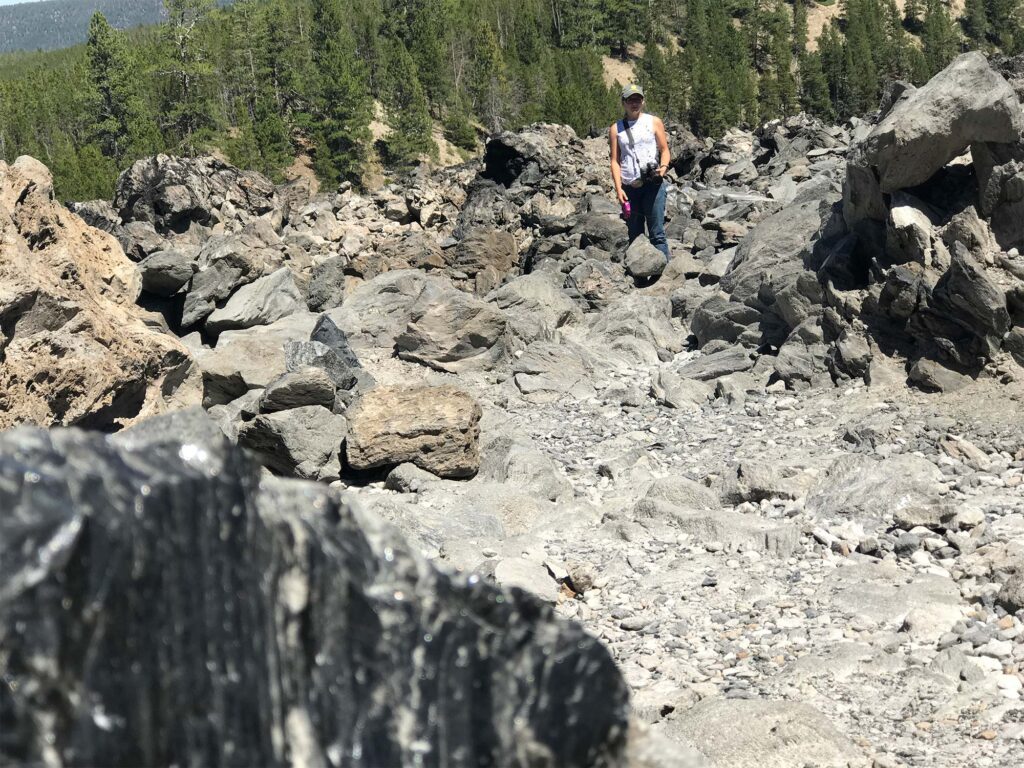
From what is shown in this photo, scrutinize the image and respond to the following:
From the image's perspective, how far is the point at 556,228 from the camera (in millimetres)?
20984

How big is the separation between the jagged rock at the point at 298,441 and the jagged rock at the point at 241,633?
6.64 m

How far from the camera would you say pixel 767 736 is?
4.74m

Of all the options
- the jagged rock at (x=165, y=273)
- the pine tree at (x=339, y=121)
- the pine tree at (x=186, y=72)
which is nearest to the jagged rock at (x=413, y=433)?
the jagged rock at (x=165, y=273)

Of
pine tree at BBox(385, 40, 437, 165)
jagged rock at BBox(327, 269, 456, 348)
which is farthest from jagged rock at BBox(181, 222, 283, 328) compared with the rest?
pine tree at BBox(385, 40, 437, 165)

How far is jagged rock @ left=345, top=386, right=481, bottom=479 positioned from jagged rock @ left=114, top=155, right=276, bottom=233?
25739 millimetres

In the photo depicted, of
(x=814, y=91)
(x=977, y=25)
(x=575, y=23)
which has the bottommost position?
(x=814, y=91)

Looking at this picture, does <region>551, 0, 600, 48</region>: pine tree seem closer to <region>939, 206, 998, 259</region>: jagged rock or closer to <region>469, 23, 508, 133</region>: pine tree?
<region>469, 23, 508, 133</region>: pine tree

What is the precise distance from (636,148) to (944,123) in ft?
14.6

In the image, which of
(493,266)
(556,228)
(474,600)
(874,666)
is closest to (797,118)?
(556,228)

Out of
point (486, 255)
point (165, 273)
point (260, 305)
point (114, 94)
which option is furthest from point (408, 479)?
point (114, 94)

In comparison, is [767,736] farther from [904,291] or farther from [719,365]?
[719,365]

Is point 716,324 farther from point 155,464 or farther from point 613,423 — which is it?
point 155,464

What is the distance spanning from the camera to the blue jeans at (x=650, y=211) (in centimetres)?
1455

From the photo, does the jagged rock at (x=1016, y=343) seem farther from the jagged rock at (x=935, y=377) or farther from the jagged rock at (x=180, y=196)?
the jagged rock at (x=180, y=196)
